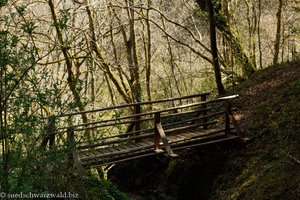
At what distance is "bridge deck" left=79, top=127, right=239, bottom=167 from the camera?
668 centimetres

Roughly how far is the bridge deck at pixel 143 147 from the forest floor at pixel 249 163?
374mm

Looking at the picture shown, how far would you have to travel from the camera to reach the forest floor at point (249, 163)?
6219 millimetres

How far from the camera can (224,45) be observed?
1292 centimetres

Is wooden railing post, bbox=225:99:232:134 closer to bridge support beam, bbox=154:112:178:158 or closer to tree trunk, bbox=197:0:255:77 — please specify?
bridge support beam, bbox=154:112:178:158

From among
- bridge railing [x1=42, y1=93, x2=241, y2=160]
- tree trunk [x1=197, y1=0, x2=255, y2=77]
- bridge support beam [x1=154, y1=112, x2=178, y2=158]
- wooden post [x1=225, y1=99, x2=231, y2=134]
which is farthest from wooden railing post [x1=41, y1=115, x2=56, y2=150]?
tree trunk [x1=197, y1=0, x2=255, y2=77]

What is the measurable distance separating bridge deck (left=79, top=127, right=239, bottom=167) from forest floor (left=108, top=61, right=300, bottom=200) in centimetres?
37

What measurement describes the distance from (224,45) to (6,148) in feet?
33.2

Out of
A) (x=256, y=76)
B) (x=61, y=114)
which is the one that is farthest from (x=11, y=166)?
(x=256, y=76)

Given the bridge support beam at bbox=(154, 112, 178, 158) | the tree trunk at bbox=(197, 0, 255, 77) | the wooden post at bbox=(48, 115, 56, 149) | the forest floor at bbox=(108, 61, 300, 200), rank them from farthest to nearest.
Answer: the tree trunk at bbox=(197, 0, 255, 77), the bridge support beam at bbox=(154, 112, 178, 158), the forest floor at bbox=(108, 61, 300, 200), the wooden post at bbox=(48, 115, 56, 149)

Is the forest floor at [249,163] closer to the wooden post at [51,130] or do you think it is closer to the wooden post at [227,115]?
the wooden post at [227,115]


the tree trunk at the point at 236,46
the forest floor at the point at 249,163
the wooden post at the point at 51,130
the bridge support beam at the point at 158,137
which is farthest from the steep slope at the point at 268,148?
the wooden post at the point at 51,130

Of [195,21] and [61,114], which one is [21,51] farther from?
[195,21]

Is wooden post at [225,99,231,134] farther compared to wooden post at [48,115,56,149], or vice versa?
wooden post at [225,99,231,134]

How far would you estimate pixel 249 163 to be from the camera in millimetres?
7199
